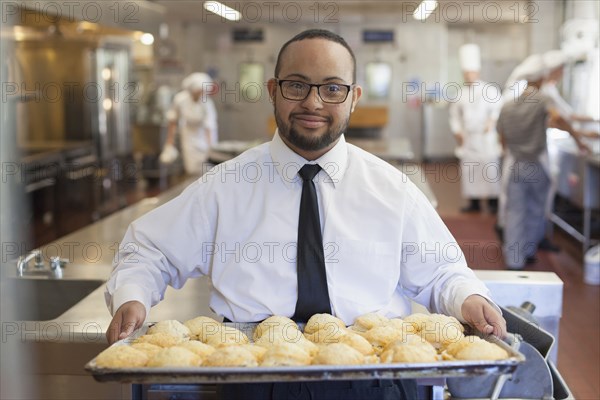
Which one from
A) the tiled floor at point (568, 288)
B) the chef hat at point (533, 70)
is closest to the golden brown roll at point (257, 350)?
the tiled floor at point (568, 288)

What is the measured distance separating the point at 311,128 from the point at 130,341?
68 centimetres

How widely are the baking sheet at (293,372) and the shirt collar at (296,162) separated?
0.75m

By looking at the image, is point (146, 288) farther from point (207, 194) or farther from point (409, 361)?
point (409, 361)

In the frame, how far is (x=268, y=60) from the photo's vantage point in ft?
45.7

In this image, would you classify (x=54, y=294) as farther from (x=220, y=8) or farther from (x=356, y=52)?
(x=356, y=52)

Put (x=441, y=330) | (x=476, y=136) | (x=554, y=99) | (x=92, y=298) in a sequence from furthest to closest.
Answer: (x=476, y=136)
(x=554, y=99)
(x=92, y=298)
(x=441, y=330)

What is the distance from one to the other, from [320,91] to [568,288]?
161 inches

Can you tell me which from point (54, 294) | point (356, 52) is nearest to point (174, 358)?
point (54, 294)

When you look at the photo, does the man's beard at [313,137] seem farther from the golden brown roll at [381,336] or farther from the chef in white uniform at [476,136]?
the chef in white uniform at [476,136]

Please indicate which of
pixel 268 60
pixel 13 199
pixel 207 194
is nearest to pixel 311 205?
pixel 207 194

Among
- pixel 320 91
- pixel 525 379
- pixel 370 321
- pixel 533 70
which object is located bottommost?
pixel 525 379

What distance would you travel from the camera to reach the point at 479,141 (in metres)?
8.63

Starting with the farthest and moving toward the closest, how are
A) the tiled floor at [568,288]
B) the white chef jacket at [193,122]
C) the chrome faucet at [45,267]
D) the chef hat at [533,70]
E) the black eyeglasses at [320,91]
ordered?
the white chef jacket at [193,122] < the chef hat at [533,70] < the tiled floor at [568,288] < the chrome faucet at [45,267] < the black eyeglasses at [320,91]

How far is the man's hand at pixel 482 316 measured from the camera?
164cm
